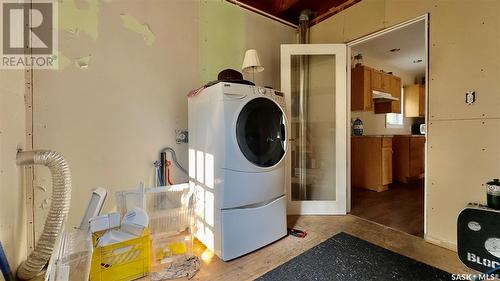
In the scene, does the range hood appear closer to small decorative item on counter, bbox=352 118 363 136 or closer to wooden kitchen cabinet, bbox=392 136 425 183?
small decorative item on counter, bbox=352 118 363 136

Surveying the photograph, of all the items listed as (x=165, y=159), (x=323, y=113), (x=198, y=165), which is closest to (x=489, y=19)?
(x=323, y=113)

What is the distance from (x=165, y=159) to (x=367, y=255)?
1.76m

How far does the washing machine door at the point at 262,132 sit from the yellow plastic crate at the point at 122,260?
87 centimetres

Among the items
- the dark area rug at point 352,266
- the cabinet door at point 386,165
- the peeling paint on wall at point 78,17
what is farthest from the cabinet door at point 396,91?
the peeling paint on wall at point 78,17

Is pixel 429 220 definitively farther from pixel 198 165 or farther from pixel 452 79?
pixel 198 165

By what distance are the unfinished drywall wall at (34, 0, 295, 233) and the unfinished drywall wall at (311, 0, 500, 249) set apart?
6.22 ft

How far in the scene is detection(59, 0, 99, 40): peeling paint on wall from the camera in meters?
1.60

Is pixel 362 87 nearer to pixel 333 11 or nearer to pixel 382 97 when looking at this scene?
pixel 382 97

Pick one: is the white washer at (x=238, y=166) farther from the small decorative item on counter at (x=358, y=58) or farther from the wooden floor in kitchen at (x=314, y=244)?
the small decorative item on counter at (x=358, y=58)

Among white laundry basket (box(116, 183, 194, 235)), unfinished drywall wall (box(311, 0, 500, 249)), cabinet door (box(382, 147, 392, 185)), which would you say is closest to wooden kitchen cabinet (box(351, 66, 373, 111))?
cabinet door (box(382, 147, 392, 185))

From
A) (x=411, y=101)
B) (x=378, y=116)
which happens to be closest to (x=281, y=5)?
(x=378, y=116)

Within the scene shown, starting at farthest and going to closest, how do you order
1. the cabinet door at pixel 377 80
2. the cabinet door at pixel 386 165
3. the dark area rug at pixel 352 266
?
the cabinet door at pixel 377 80, the cabinet door at pixel 386 165, the dark area rug at pixel 352 266

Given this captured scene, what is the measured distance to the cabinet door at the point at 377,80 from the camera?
365 cm

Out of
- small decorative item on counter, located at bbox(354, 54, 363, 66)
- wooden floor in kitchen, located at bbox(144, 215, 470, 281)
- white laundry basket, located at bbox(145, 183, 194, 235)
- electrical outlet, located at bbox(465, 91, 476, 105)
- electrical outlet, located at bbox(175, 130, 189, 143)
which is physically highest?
small decorative item on counter, located at bbox(354, 54, 363, 66)
